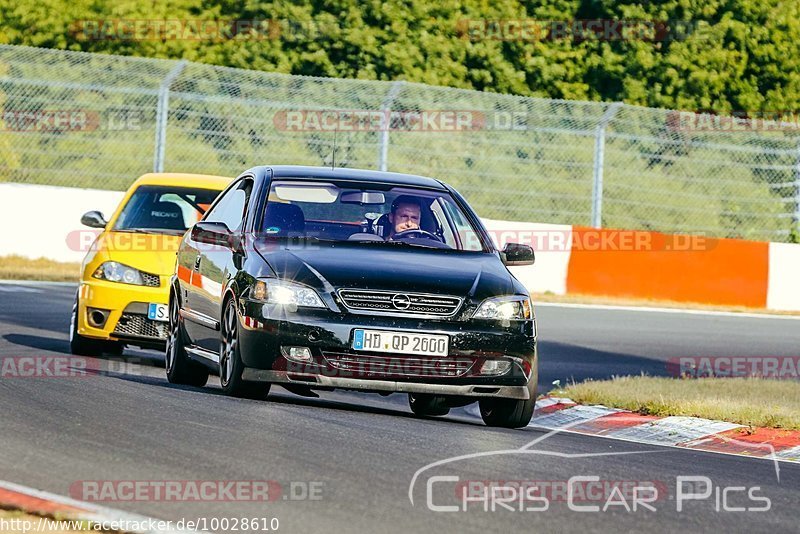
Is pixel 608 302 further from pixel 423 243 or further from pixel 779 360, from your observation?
pixel 423 243

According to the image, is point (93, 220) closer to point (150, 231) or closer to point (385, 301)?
point (150, 231)

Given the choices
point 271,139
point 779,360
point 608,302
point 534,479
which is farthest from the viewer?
point 271,139

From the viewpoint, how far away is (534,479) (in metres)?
7.82

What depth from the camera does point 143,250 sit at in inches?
536

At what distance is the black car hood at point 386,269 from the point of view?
31.9 feet

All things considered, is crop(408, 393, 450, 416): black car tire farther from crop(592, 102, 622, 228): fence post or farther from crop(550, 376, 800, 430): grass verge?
crop(592, 102, 622, 228): fence post

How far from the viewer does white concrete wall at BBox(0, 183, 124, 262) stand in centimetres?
2403

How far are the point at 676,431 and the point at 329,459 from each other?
383cm

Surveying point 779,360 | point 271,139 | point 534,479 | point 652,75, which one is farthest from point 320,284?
point 652,75

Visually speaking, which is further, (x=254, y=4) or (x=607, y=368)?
(x=254, y=4)

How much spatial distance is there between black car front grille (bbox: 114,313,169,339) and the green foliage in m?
21.0

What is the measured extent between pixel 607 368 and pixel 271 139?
11118 millimetres
